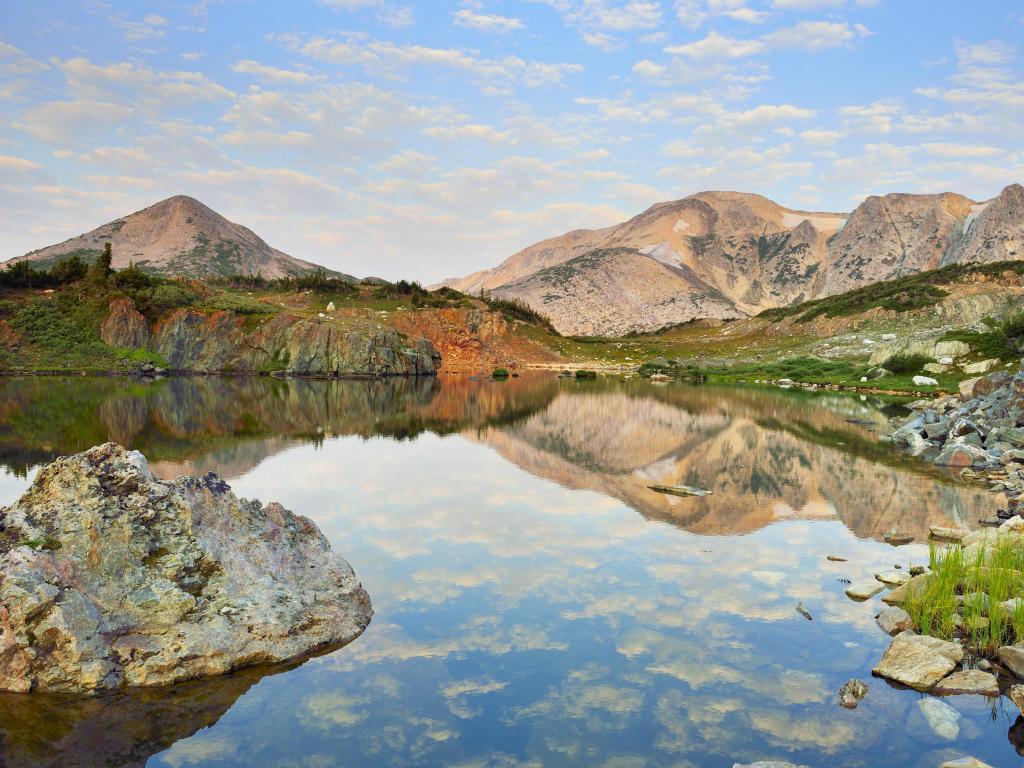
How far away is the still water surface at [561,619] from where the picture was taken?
26.3 ft

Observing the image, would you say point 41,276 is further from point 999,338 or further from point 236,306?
point 999,338

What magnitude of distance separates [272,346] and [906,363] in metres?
85.4

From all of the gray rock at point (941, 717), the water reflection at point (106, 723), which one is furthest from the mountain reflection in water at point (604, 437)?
the water reflection at point (106, 723)

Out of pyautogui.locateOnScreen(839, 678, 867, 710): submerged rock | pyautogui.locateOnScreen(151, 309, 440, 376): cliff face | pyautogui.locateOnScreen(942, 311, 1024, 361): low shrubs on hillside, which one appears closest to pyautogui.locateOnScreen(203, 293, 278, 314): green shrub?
pyautogui.locateOnScreen(151, 309, 440, 376): cliff face

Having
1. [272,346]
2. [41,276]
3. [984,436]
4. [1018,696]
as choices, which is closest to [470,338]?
[272,346]

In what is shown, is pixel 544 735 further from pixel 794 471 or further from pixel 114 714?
pixel 794 471

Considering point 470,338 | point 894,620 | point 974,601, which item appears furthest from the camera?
point 470,338

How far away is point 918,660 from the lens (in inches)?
395

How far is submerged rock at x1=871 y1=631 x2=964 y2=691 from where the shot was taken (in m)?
9.73

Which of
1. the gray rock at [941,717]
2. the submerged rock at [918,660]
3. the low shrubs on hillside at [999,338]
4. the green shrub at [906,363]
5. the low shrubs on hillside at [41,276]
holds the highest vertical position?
the low shrubs on hillside at [41,276]

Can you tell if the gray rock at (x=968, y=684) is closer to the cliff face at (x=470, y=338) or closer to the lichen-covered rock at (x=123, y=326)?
the lichen-covered rock at (x=123, y=326)

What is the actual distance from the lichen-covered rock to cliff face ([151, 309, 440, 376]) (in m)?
2.52

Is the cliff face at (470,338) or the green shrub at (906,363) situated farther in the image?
the cliff face at (470,338)

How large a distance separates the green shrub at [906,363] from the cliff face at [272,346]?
67.1m
